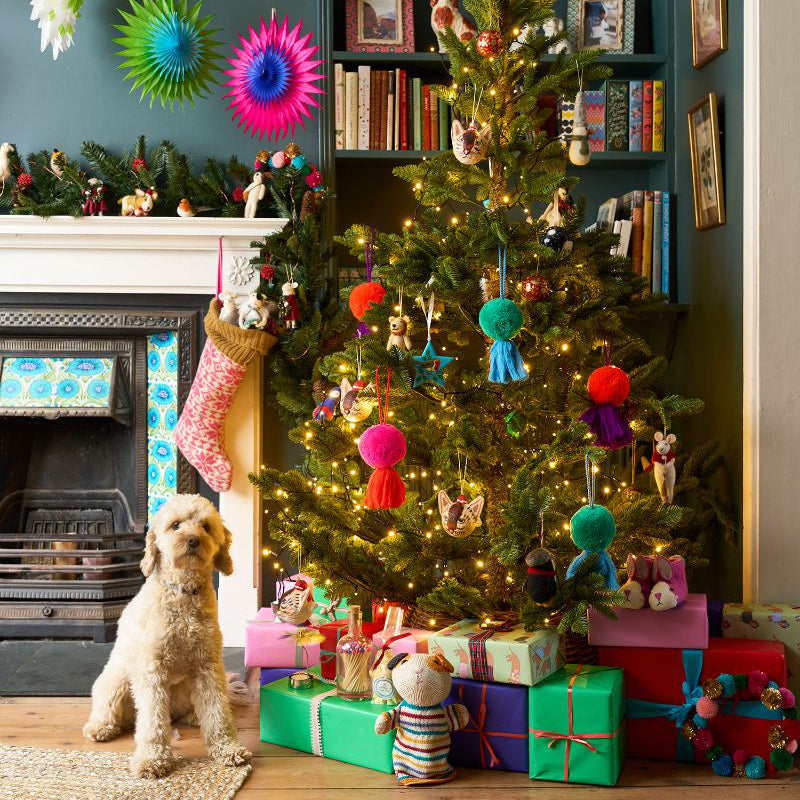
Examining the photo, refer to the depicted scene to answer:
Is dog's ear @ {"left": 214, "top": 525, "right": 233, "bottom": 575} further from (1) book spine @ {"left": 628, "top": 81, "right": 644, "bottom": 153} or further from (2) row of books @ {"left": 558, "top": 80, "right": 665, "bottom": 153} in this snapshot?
(1) book spine @ {"left": 628, "top": 81, "right": 644, "bottom": 153}

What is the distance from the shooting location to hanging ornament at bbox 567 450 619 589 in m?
2.18

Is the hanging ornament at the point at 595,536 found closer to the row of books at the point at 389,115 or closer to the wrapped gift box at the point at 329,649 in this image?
the wrapped gift box at the point at 329,649

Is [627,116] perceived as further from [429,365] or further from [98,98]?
[98,98]

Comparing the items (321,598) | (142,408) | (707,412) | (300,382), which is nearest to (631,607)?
(321,598)

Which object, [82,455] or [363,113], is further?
[82,455]

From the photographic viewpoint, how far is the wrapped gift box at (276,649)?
2.50 m

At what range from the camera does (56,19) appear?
128 inches

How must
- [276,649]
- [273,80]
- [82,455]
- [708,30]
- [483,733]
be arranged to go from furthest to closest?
[82,455]
[273,80]
[708,30]
[276,649]
[483,733]

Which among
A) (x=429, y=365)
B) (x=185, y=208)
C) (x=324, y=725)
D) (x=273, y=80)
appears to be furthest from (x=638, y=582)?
(x=273, y=80)

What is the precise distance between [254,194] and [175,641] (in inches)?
65.1

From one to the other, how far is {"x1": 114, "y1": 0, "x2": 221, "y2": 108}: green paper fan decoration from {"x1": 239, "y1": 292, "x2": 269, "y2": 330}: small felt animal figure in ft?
2.58

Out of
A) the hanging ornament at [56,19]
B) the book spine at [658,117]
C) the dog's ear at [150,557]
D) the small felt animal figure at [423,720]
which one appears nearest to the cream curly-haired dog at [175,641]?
the dog's ear at [150,557]

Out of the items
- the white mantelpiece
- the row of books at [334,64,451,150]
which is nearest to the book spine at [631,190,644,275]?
the row of books at [334,64,451,150]

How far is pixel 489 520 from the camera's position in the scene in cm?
261
